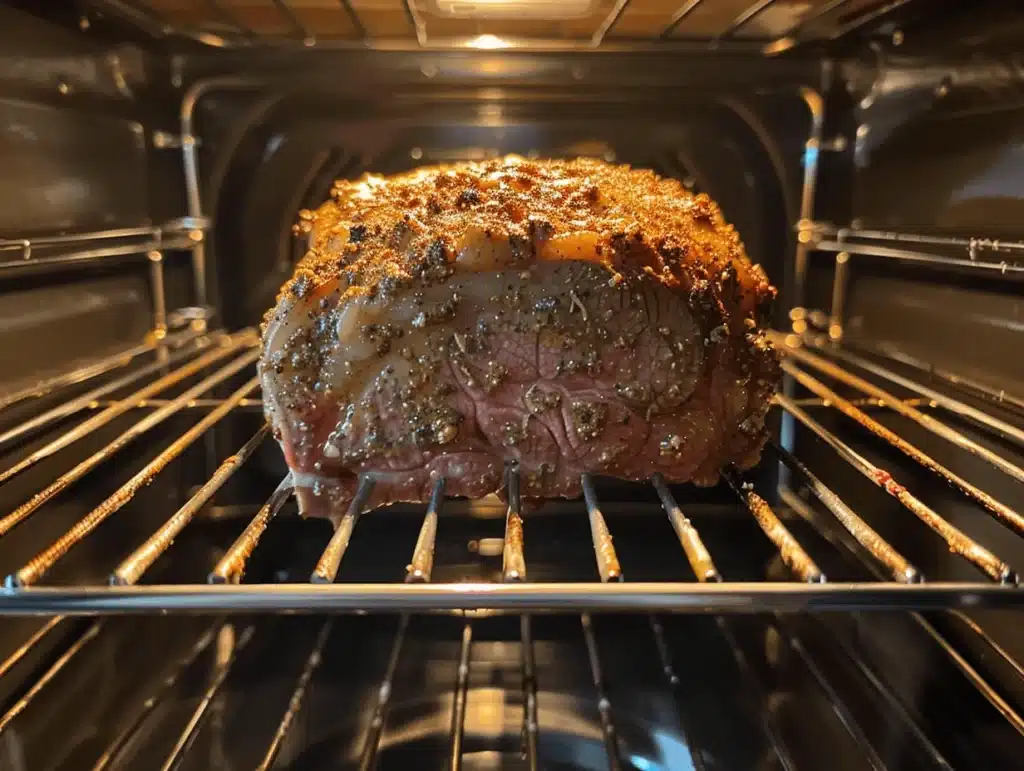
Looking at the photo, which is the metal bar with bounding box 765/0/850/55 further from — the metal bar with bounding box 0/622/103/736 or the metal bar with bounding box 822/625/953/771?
the metal bar with bounding box 0/622/103/736

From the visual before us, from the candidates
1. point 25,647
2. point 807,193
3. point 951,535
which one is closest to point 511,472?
point 951,535

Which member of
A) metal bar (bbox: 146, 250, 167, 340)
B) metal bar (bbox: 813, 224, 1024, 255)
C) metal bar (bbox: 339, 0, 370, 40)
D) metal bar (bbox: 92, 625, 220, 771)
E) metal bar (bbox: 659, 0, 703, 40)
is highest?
metal bar (bbox: 659, 0, 703, 40)

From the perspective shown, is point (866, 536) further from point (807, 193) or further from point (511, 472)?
point (807, 193)

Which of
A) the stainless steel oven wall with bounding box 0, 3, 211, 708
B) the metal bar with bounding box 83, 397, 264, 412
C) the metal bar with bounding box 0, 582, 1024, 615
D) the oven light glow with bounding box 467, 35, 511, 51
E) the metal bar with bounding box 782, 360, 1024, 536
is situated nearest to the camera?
the metal bar with bounding box 0, 582, 1024, 615

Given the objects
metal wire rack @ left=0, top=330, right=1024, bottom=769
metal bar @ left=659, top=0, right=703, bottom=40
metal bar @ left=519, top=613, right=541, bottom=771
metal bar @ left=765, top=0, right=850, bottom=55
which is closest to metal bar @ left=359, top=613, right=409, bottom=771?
metal wire rack @ left=0, top=330, right=1024, bottom=769

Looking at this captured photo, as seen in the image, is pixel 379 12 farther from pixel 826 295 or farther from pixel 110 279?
pixel 826 295

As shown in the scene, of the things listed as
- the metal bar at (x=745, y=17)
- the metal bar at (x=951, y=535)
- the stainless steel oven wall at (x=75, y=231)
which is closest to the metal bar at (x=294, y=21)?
the stainless steel oven wall at (x=75, y=231)

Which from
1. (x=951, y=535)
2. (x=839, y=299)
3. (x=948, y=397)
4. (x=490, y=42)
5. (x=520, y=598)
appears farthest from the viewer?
(x=839, y=299)
